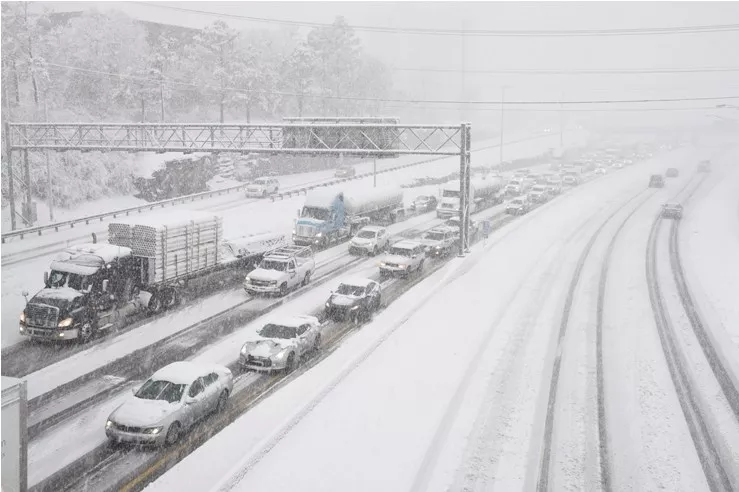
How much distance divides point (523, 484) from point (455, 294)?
53.6 ft

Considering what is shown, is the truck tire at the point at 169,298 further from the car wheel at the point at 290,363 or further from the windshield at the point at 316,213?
the windshield at the point at 316,213

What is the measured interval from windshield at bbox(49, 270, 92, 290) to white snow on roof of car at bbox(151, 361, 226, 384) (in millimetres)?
7842

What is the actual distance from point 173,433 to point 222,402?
84.5 inches

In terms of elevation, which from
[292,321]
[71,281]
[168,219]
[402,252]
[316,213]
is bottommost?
[292,321]

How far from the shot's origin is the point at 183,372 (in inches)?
637

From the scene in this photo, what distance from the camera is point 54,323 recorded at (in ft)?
69.2

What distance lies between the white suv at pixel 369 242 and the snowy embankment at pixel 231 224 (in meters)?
5.86

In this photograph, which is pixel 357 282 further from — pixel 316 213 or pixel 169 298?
pixel 316 213

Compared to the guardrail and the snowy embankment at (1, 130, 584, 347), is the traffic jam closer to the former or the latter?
the snowy embankment at (1, 130, 584, 347)

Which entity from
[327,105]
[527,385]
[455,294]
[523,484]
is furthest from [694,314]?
[327,105]

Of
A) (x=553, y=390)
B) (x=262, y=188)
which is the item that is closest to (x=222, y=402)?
(x=553, y=390)

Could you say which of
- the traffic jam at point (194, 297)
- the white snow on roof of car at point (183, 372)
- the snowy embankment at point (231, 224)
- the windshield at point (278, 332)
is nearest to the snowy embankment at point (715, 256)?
the traffic jam at point (194, 297)

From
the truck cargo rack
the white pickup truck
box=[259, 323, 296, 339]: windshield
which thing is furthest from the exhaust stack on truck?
box=[259, 323, 296, 339]: windshield

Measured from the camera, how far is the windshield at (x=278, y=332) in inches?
806
